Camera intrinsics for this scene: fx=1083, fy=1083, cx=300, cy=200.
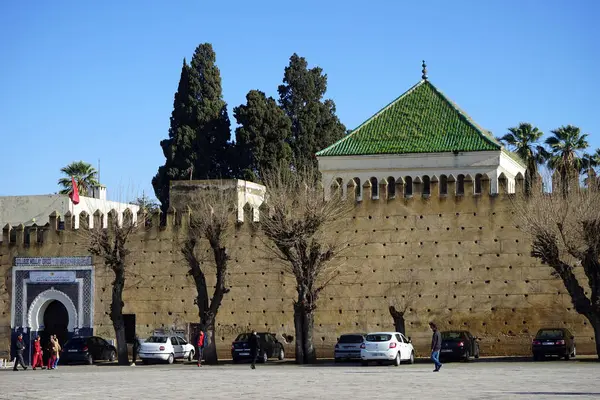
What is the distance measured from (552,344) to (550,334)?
0.43 meters

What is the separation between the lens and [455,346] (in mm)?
30922

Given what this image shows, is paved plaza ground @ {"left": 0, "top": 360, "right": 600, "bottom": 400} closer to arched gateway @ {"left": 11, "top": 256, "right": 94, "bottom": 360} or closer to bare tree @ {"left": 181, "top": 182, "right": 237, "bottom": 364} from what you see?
bare tree @ {"left": 181, "top": 182, "right": 237, "bottom": 364}

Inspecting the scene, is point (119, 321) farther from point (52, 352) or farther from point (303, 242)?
point (303, 242)

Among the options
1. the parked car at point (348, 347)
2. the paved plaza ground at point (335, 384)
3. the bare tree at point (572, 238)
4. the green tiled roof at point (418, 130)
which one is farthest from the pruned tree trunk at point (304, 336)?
the green tiled roof at point (418, 130)

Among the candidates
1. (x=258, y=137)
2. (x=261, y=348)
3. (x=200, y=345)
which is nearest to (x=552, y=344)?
(x=261, y=348)

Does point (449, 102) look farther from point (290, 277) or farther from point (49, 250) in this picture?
point (49, 250)

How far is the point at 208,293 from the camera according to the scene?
37.0 metres

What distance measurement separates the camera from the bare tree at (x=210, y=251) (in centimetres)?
3384

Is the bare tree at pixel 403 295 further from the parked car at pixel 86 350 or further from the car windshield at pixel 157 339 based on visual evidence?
the parked car at pixel 86 350

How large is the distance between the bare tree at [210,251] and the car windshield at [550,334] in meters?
9.75

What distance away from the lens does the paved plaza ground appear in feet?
58.7

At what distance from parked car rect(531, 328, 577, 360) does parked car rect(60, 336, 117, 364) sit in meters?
14.1

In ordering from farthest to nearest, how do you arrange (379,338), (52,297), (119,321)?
1. (52,297)
2. (119,321)
3. (379,338)

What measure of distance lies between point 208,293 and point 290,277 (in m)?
3.05
